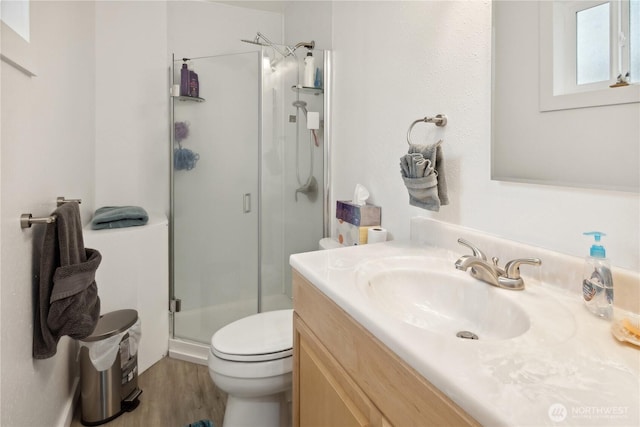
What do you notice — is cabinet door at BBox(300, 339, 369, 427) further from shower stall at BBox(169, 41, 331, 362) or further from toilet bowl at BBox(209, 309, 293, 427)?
shower stall at BBox(169, 41, 331, 362)

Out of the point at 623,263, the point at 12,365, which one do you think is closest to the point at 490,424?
the point at 623,263

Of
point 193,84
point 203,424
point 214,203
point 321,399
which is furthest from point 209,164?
point 321,399

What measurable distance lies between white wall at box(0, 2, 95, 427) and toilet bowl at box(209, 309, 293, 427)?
598mm

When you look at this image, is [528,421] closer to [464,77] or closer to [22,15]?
[464,77]

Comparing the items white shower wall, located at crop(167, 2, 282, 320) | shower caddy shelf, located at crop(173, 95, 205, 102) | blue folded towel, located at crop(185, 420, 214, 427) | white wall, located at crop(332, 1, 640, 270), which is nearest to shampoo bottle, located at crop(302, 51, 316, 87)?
white wall, located at crop(332, 1, 640, 270)

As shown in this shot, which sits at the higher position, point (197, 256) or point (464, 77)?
point (464, 77)

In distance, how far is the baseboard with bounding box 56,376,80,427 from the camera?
1513 mm

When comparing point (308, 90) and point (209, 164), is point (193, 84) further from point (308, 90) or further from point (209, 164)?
point (308, 90)

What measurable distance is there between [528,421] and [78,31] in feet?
8.20

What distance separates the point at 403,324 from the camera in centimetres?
67

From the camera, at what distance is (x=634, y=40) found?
0.74m

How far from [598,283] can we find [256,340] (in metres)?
1.15

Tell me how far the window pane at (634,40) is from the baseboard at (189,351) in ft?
7.29

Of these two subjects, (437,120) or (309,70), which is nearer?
(437,120)
